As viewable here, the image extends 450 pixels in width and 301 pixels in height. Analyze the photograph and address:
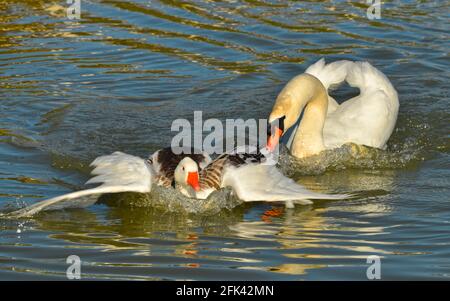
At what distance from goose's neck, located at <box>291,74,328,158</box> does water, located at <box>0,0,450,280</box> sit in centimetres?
15

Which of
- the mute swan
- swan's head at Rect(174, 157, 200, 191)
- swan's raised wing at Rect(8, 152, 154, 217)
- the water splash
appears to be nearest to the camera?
swan's raised wing at Rect(8, 152, 154, 217)

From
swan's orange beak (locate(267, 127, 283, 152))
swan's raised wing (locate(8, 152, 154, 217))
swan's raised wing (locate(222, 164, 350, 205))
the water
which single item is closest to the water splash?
the water

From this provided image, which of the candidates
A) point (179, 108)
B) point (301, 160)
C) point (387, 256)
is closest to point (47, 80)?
point (179, 108)

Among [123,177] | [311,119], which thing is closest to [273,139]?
[311,119]

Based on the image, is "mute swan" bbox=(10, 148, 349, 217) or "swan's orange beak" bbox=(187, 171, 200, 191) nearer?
"mute swan" bbox=(10, 148, 349, 217)

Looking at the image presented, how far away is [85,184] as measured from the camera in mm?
9812

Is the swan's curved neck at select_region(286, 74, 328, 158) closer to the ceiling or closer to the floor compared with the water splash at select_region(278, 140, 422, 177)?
closer to the ceiling

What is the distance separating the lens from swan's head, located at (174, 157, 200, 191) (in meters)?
8.94

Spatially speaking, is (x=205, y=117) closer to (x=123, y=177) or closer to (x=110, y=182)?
(x=123, y=177)

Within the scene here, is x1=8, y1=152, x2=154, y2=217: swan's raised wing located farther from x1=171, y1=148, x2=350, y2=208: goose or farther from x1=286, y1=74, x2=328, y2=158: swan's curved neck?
x1=286, y1=74, x2=328, y2=158: swan's curved neck

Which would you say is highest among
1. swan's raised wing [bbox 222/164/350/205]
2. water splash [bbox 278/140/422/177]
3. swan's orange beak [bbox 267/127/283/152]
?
swan's orange beak [bbox 267/127/283/152]

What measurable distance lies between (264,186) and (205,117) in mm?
3176

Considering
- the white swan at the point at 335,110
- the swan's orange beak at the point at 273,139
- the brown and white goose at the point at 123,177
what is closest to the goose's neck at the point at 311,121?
the white swan at the point at 335,110

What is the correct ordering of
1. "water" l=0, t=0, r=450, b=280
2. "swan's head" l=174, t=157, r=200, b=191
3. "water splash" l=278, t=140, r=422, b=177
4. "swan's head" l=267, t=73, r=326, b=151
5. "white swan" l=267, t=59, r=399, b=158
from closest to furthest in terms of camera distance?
"water" l=0, t=0, r=450, b=280 → "swan's head" l=174, t=157, r=200, b=191 → "swan's head" l=267, t=73, r=326, b=151 → "white swan" l=267, t=59, r=399, b=158 → "water splash" l=278, t=140, r=422, b=177
